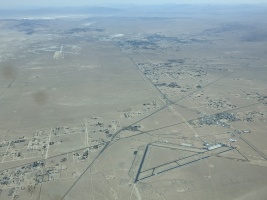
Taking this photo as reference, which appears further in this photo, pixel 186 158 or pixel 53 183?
pixel 186 158

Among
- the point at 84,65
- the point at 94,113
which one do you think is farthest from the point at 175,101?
the point at 84,65

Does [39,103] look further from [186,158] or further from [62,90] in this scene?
[186,158]

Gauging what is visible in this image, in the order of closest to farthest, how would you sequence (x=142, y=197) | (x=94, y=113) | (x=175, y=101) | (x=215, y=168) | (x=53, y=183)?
(x=142, y=197)
(x=53, y=183)
(x=215, y=168)
(x=94, y=113)
(x=175, y=101)

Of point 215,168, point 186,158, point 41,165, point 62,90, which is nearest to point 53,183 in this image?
point 41,165

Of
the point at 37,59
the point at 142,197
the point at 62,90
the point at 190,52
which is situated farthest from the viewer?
the point at 190,52

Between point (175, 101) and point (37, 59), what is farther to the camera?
point (37, 59)

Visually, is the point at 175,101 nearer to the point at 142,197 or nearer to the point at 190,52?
the point at 142,197
